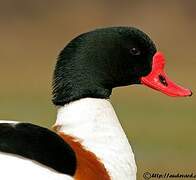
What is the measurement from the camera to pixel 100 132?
5.57 m

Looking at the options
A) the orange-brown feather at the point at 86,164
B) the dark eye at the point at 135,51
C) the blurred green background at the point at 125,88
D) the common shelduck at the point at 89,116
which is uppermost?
the dark eye at the point at 135,51

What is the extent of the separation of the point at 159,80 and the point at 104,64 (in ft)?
1.13

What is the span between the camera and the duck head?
565 cm

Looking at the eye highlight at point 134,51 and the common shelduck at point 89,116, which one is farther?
the eye highlight at point 134,51

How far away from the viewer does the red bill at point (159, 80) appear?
5879mm

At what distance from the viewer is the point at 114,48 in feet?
18.9

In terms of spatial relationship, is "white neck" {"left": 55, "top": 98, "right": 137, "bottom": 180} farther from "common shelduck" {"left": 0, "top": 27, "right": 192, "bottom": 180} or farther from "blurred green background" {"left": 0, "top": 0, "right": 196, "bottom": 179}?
"blurred green background" {"left": 0, "top": 0, "right": 196, "bottom": 179}

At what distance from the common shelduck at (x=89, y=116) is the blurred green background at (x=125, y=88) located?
3419mm

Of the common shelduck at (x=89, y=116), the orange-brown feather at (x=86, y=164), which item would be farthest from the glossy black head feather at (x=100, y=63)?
the orange-brown feather at (x=86, y=164)

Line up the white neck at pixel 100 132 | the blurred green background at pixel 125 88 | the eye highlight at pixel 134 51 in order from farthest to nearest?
the blurred green background at pixel 125 88
the eye highlight at pixel 134 51
the white neck at pixel 100 132

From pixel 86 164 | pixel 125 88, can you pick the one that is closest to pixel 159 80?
pixel 86 164

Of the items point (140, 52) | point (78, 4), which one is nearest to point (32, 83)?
point (78, 4)

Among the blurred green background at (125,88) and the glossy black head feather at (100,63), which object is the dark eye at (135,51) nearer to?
the glossy black head feather at (100,63)

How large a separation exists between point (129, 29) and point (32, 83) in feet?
42.3
